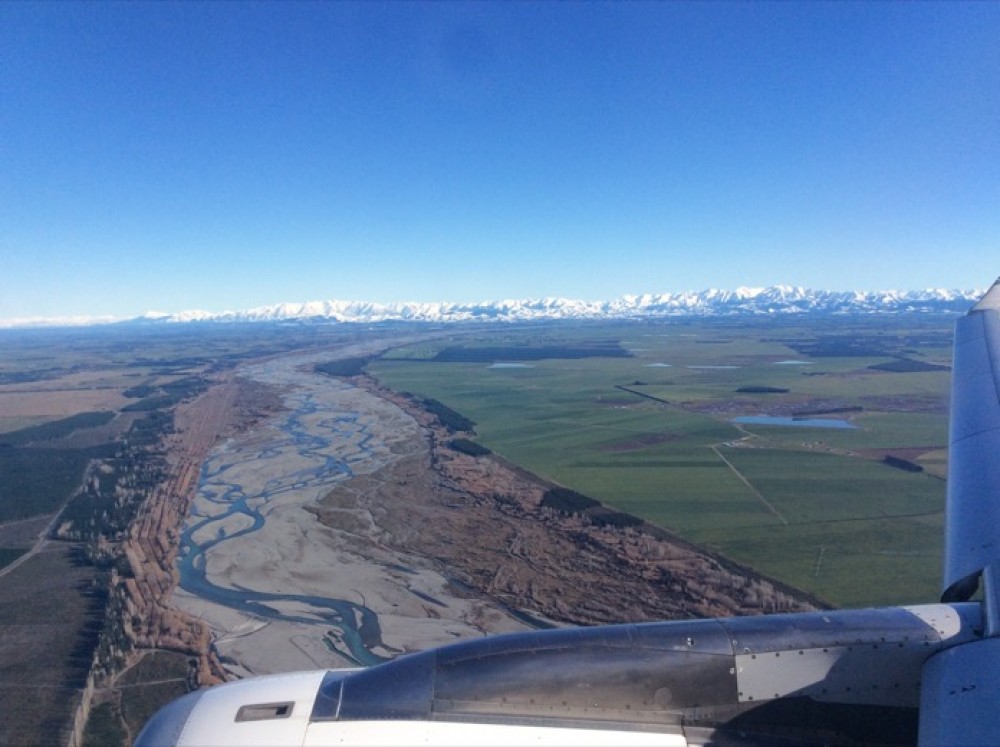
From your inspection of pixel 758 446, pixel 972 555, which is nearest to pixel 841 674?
pixel 972 555

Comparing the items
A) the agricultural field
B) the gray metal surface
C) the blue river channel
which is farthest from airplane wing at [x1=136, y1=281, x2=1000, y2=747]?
the agricultural field

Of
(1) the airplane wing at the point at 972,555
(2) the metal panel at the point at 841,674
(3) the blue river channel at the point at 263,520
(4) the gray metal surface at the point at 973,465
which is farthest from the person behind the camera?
(3) the blue river channel at the point at 263,520

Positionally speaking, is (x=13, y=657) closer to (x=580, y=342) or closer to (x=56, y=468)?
(x=56, y=468)

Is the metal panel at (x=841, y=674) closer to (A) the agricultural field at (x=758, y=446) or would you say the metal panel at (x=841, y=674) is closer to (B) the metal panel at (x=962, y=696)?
(B) the metal panel at (x=962, y=696)

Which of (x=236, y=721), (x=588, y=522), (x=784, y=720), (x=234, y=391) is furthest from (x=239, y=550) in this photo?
(x=234, y=391)

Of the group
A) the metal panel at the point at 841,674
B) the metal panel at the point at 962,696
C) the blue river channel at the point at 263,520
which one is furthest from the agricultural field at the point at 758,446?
the metal panel at the point at 962,696

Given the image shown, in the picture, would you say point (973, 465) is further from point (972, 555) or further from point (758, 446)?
point (758, 446)
